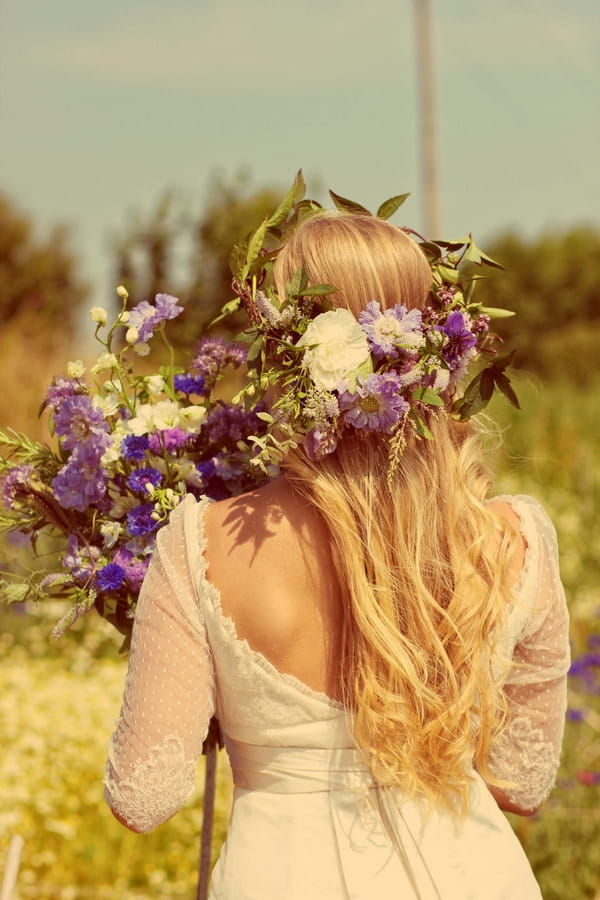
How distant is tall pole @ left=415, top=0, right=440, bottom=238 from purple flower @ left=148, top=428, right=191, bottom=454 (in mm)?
11395

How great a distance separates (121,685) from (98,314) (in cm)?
394

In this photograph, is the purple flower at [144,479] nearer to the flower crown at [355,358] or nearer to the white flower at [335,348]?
the flower crown at [355,358]

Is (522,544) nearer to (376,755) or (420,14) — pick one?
(376,755)

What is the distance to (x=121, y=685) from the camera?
557 cm

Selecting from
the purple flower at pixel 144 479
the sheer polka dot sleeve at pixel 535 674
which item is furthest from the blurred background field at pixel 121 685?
the purple flower at pixel 144 479

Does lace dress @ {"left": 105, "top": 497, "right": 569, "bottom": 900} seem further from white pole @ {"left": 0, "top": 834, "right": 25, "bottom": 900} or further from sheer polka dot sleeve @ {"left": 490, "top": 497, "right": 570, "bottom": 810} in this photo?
white pole @ {"left": 0, "top": 834, "right": 25, "bottom": 900}

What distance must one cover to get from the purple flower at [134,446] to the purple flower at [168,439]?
0.01m

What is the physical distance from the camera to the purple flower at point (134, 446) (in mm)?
1943

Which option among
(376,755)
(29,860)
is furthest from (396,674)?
(29,860)

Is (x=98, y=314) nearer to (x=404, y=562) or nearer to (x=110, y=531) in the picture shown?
(x=110, y=531)

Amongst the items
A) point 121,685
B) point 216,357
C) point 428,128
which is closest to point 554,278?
point 428,128

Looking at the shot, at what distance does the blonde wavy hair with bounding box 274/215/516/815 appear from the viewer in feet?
5.33

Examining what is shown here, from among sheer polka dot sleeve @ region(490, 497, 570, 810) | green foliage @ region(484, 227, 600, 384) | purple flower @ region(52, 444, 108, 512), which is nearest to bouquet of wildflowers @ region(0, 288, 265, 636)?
purple flower @ region(52, 444, 108, 512)

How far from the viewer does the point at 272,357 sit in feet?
5.64
